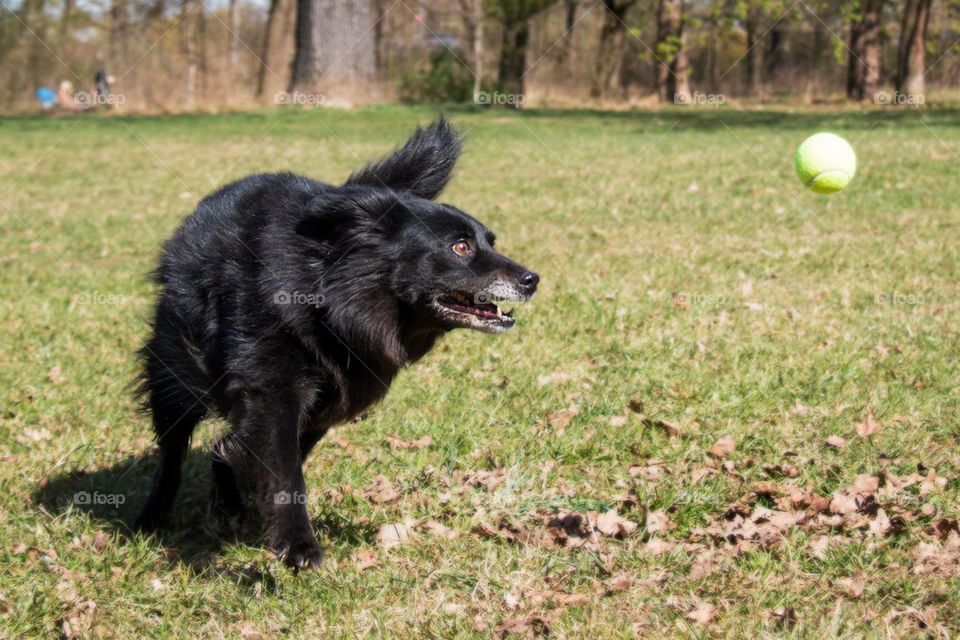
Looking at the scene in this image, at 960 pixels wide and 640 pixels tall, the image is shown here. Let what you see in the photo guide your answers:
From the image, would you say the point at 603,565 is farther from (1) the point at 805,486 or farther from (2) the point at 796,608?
(1) the point at 805,486

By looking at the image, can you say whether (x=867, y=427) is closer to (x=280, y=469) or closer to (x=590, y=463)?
(x=590, y=463)

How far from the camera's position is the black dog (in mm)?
3283

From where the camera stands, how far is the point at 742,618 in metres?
2.85

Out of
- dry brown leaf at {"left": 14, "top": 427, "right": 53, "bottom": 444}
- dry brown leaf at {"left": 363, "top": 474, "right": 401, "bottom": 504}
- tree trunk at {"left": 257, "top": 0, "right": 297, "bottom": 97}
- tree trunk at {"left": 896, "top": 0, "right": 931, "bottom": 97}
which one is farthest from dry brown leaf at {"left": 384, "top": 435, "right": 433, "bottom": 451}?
tree trunk at {"left": 257, "top": 0, "right": 297, "bottom": 97}

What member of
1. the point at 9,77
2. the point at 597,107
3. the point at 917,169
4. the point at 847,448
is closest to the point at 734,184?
the point at 917,169

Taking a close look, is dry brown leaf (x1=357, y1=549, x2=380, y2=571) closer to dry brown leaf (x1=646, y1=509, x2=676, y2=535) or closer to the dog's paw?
the dog's paw

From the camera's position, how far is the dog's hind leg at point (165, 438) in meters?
3.95

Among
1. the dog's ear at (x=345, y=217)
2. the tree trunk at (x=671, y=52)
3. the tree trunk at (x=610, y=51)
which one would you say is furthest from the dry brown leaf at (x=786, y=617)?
the tree trunk at (x=610, y=51)

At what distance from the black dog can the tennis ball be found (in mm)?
3975

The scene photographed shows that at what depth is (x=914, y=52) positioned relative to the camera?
2412cm

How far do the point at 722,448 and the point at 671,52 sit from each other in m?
26.4

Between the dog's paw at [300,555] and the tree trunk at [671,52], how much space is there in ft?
83.8

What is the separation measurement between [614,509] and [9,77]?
36596 millimetres

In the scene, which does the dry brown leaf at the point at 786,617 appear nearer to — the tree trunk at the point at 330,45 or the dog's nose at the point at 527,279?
the dog's nose at the point at 527,279
